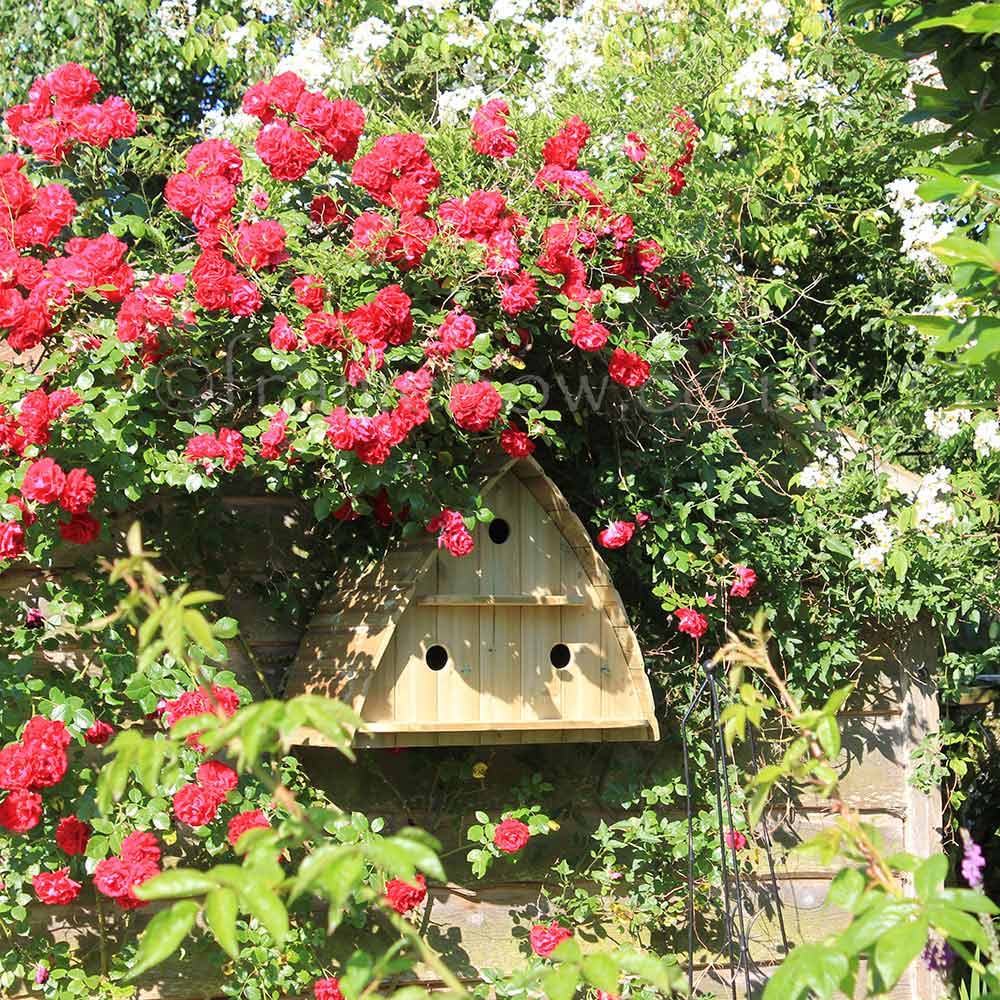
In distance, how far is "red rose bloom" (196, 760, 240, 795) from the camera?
291 centimetres

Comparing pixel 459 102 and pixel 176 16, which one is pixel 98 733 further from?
pixel 176 16

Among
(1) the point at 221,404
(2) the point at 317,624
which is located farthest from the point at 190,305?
(2) the point at 317,624

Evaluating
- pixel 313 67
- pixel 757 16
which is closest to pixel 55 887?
pixel 313 67

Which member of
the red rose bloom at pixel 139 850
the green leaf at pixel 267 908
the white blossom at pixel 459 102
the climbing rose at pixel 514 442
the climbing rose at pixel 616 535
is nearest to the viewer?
the green leaf at pixel 267 908

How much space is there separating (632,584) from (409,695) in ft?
3.04

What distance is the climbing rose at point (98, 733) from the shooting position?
308 cm

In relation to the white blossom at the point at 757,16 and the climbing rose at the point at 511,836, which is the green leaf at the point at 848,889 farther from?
the white blossom at the point at 757,16

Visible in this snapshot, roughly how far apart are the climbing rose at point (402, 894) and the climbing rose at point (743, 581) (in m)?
1.14

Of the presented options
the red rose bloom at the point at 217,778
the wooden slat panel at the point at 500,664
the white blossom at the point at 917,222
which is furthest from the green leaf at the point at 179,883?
the white blossom at the point at 917,222

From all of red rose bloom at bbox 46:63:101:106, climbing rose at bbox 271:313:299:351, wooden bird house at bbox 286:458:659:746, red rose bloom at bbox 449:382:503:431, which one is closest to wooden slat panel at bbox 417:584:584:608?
wooden bird house at bbox 286:458:659:746

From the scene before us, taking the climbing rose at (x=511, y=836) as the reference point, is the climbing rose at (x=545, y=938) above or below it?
below

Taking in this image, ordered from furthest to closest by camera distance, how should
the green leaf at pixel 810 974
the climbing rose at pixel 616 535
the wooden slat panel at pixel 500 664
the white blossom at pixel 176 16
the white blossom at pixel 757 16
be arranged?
the white blossom at pixel 176 16
the white blossom at pixel 757 16
the climbing rose at pixel 616 535
the wooden slat panel at pixel 500 664
the green leaf at pixel 810 974

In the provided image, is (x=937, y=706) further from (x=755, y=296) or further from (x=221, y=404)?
(x=221, y=404)

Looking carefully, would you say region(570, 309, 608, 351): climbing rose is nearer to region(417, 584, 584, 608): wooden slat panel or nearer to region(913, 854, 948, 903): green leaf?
region(417, 584, 584, 608): wooden slat panel
